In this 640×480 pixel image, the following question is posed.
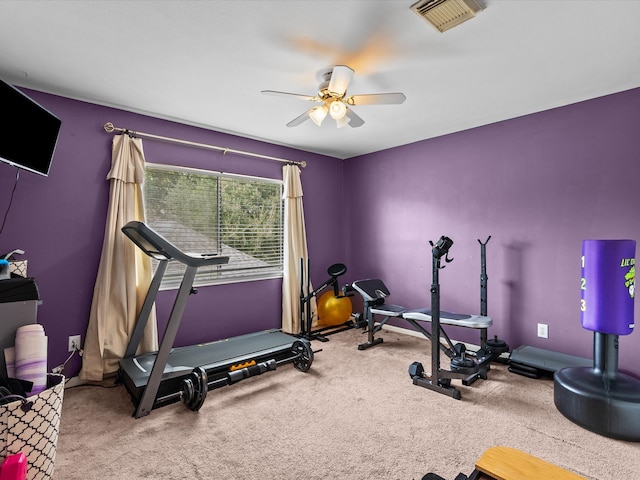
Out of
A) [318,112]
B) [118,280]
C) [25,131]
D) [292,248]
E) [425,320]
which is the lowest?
[425,320]

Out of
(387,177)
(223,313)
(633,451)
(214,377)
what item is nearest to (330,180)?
(387,177)

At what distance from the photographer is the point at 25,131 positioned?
6.98ft

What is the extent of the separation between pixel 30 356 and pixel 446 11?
2.78 m

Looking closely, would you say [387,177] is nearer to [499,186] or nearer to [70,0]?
[499,186]

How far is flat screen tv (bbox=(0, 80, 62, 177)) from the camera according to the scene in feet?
6.39

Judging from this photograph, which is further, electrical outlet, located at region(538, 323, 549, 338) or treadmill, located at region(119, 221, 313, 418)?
electrical outlet, located at region(538, 323, 549, 338)

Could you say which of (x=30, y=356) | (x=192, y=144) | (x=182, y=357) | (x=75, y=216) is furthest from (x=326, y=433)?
(x=192, y=144)

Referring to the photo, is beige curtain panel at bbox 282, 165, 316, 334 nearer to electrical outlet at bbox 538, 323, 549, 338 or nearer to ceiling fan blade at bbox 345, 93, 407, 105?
ceiling fan blade at bbox 345, 93, 407, 105

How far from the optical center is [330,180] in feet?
16.2

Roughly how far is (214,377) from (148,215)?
68.2 inches

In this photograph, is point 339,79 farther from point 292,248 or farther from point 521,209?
point 292,248

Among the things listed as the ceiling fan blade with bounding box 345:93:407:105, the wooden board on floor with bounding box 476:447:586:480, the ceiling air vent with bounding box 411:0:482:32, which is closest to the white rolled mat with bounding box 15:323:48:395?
the wooden board on floor with bounding box 476:447:586:480

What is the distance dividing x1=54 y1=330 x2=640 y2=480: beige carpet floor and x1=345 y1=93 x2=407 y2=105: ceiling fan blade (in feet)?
7.28

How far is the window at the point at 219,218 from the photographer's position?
338 cm
